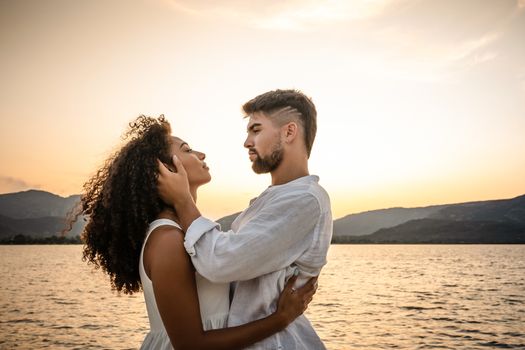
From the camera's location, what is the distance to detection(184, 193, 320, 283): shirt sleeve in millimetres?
2789

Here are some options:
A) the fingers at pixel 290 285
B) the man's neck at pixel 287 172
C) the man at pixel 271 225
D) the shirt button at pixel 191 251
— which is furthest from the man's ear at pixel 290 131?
the shirt button at pixel 191 251

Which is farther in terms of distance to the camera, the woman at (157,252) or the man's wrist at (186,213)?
the man's wrist at (186,213)

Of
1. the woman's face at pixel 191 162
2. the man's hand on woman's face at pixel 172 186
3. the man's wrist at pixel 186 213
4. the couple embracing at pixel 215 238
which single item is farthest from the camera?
the woman's face at pixel 191 162

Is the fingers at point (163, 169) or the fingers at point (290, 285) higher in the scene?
the fingers at point (163, 169)

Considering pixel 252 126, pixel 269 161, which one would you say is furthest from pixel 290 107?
pixel 269 161

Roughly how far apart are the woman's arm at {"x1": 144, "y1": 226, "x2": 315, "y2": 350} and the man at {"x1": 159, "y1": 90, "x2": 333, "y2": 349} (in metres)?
0.10

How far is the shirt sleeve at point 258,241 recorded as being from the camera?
2789mm

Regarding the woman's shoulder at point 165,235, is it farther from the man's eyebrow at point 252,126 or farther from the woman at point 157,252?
the man's eyebrow at point 252,126

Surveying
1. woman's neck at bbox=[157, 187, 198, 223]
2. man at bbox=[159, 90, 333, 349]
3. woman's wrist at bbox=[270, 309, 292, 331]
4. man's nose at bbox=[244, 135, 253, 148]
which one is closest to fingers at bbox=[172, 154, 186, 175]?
man at bbox=[159, 90, 333, 349]

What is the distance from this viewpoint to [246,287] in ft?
10.3

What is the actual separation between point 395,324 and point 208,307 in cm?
2750

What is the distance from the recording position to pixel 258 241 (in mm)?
2832

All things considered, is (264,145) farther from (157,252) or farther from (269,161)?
(157,252)

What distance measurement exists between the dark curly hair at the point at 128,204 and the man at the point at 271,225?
0.51 ft
